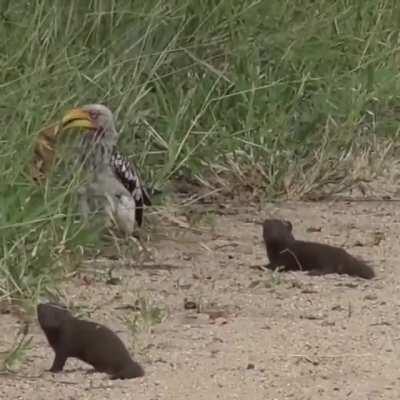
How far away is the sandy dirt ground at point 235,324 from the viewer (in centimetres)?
620

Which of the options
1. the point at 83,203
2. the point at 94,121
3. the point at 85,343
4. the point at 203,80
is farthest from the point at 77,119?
the point at 85,343

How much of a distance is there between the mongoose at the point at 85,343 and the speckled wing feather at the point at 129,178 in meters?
2.15

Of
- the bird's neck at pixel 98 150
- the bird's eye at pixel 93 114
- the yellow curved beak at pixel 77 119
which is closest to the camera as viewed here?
the yellow curved beak at pixel 77 119

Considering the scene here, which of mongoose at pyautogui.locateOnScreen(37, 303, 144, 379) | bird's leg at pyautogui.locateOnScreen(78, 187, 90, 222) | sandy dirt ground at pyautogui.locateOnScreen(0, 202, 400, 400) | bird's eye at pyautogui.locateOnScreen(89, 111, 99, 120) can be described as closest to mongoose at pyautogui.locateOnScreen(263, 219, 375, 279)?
sandy dirt ground at pyautogui.locateOnScreen(0, 202, 400, 400)

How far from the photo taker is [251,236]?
9.22 m

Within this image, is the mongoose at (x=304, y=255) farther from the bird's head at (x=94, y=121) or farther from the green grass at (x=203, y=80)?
the bird's head at (x=94, y=121)

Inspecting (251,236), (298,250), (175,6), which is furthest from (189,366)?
(175,6)

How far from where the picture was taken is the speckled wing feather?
8.73 m

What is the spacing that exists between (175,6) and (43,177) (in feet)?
6.39

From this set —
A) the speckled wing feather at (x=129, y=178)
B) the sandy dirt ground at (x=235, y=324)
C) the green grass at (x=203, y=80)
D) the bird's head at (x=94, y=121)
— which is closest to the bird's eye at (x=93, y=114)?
the bird's head at (x=94, y=121)

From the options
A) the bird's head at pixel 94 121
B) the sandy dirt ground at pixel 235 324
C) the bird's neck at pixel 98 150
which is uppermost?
the bird's head at pixel 94 121

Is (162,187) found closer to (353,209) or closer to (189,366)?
(353,209)

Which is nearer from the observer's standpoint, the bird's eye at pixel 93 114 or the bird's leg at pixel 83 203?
the bird's leg at pixel 83 203

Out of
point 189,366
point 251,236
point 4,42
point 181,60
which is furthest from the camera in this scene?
point 181,60
